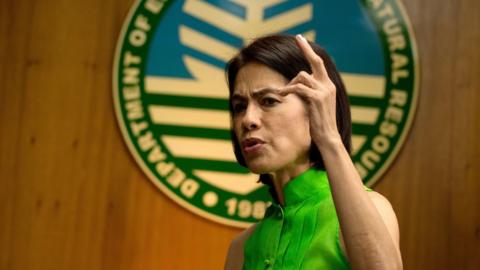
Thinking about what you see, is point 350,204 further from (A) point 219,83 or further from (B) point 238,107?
(A) point 219,83

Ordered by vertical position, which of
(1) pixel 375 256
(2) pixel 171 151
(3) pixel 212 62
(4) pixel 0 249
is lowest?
(4) pixel 0 249

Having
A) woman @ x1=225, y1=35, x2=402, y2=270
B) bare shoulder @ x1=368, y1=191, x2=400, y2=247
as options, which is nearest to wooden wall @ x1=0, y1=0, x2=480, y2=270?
woman @ x1=225, y1=35, x2=402, y2=270

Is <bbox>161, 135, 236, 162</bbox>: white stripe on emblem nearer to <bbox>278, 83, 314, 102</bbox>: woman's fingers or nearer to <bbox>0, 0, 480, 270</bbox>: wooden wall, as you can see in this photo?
<bbox>0, 0, 480, 270</bbox>: wooden wall

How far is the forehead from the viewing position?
4.92 feet

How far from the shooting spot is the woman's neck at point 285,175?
59.3 inches

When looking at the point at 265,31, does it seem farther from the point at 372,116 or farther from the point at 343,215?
the point at 343,215

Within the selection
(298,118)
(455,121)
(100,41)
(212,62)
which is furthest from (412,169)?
(100,41)

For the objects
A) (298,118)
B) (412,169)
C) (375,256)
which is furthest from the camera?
(412,169)

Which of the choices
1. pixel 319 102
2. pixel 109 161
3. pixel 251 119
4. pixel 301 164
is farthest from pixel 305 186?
pixel 109 161

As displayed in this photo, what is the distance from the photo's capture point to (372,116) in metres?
2.41

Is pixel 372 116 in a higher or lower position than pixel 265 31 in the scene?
lower

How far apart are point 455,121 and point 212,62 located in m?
0.89

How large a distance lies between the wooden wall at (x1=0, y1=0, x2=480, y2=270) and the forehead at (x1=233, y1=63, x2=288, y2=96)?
3.15 ft

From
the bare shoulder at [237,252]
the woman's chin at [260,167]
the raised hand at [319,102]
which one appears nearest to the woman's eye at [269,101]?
the woman's chin at [260,167]
